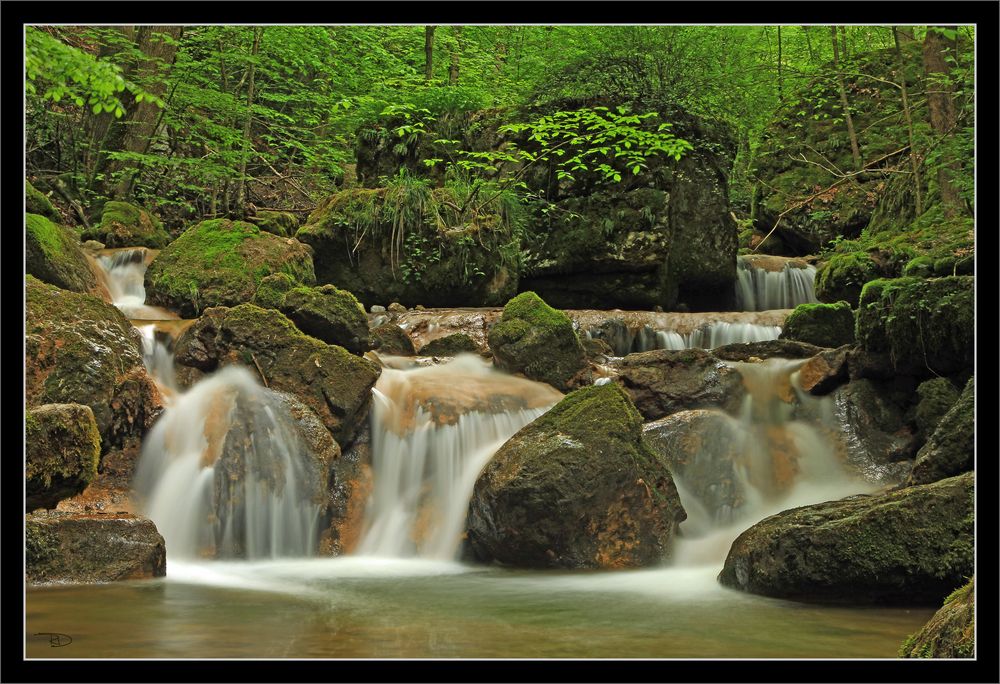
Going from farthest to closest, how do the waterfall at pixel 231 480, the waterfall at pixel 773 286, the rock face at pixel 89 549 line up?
the waterfall at pixel 773 286 → the waterfall at pixel 231 480 → the rock face at pixel 89 549

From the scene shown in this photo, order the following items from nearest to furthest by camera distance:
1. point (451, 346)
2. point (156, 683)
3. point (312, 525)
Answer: point (156, 683)
point (312, 525)
point (451, 346)

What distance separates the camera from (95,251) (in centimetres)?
1247

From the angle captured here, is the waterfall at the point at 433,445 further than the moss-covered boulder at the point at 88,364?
Yes

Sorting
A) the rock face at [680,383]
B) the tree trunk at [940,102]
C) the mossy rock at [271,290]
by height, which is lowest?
the rock face at [680,383]

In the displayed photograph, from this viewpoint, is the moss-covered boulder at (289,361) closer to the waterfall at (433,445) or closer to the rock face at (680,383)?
the waterfall at (433,445)

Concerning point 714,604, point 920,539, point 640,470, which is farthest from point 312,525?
point 920,539

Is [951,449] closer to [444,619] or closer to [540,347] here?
[444,619]

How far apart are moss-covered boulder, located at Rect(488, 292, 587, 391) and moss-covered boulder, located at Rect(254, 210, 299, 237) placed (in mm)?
5488

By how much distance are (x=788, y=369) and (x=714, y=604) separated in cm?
510

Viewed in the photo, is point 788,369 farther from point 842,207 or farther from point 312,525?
point 842,207

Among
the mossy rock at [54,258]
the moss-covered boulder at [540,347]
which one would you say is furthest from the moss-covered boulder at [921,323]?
the mossy rock at [54,258]

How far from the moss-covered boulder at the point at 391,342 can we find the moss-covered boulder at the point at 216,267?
185 cm

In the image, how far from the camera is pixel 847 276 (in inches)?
480

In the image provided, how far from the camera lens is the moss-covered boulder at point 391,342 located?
10.6 m
